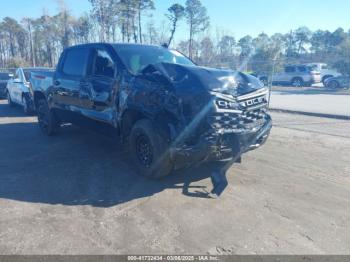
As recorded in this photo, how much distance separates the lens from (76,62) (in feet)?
20.5

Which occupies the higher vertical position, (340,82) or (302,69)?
(302,69)

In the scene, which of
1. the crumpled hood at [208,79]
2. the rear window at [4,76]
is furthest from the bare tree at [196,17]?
the crumpled hood at [208,79]

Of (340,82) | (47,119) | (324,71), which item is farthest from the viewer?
(324,71)

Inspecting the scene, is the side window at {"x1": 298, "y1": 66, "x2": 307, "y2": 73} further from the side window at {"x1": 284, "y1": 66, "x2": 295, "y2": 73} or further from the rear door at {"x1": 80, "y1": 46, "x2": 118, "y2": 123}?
the rear door at {"x1": 80, "y1": 46, "x2": 118, "y2": 123}

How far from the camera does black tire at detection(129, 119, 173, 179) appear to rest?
165 inches

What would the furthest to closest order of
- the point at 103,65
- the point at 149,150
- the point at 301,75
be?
the point at 301,75, the point at 103,65, the point at 149,150

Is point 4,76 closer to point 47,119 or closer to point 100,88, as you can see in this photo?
point 47,119

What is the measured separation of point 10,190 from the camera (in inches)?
171

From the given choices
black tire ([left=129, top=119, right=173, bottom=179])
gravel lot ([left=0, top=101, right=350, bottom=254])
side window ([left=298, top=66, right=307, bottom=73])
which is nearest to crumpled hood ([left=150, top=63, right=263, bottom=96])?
black tire ([left=129, top=119, right=173, bottom=179])

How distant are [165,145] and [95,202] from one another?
1.16m

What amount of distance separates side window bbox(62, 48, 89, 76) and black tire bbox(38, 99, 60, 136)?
4.36 feet

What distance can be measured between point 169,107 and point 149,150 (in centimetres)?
81

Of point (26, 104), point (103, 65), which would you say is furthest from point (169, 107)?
point (26, 104)

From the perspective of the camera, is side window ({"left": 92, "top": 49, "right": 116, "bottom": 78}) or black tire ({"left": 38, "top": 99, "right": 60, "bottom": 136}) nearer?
side window ({"left": 92, "top": 49, "right": 116, "bottom": 78})
